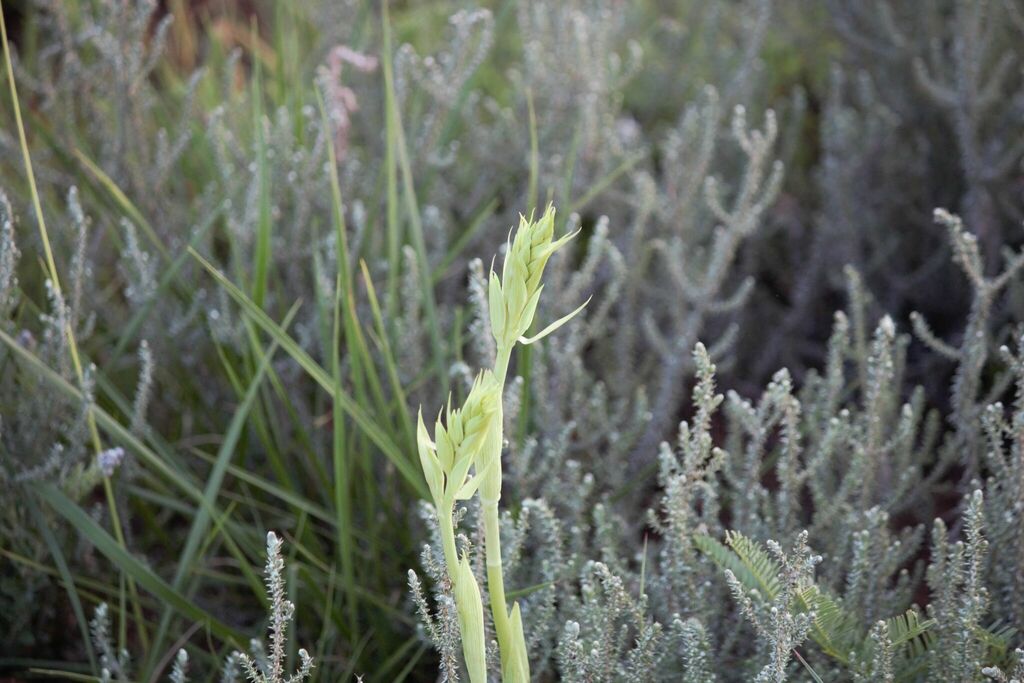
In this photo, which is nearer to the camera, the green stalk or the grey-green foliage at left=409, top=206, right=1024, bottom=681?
the green stalk

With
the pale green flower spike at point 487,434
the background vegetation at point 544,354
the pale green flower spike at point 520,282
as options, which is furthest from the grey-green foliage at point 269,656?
the pale green flower spike at point 520,282

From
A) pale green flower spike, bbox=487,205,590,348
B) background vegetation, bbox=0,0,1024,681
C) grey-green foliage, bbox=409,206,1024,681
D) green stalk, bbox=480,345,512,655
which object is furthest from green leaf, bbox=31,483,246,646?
pale green flower spike, bbox=487,205,590,348

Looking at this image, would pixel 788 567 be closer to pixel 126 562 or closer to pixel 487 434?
pixel 487 434

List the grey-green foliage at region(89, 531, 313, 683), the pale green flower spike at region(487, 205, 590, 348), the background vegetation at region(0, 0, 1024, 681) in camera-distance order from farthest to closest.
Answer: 1. the background vegetation at region(0, 0, 1024, 681)
2. the grey-green foliage at region(89, 531, 313, 683)
3. the pale green flower spike at region(487, 205, 590, 348)

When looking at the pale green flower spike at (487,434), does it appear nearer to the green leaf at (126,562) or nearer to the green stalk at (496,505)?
the green stalk at (496,505)

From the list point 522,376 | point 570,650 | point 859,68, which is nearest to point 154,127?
point 522,376

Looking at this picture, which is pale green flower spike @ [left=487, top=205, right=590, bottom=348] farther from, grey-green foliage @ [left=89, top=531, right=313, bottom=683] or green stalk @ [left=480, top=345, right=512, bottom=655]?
grey-green foliage @ [left=89, top=531, right=313, bottom=683]
